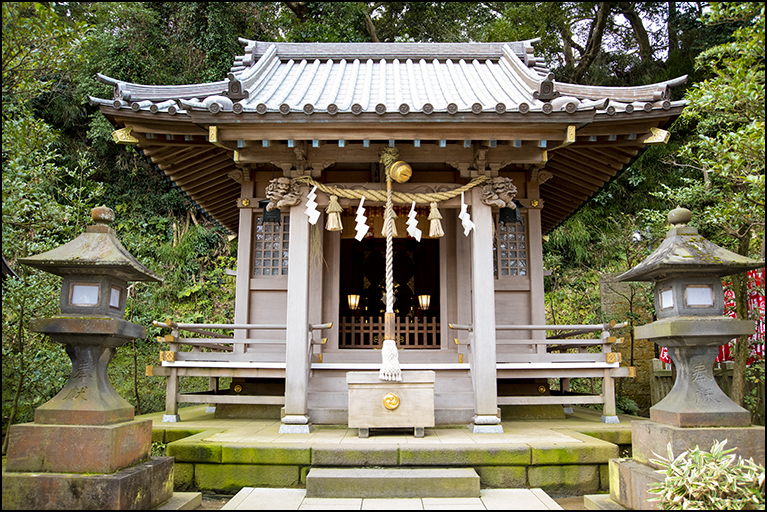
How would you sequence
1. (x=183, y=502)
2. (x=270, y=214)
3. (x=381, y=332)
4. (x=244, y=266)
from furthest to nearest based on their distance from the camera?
(x=381, y=332) < (x=244, y=266) < (x=270, y=214) < (x=183, y=502)

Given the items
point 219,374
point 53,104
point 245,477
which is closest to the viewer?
point 245,477

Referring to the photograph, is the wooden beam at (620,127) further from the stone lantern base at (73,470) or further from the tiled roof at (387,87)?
the stone lantern base at (73,470)

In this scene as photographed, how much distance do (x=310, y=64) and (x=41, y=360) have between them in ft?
21.2

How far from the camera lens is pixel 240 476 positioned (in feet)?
16.7


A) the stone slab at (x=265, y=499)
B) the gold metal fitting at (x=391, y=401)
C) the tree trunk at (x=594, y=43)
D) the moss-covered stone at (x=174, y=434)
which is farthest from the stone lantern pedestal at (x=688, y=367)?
the tree trunk at (x=594, y=43)

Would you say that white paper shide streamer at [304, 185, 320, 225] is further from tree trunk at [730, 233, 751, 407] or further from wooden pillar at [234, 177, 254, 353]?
tree trunk at [730, 233, 751, 407]

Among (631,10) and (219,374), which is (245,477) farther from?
(631,10)

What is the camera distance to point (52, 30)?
422 cm

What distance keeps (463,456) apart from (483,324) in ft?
5.75

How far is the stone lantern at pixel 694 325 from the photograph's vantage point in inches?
157

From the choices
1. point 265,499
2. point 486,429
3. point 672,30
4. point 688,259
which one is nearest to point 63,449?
point 265,499

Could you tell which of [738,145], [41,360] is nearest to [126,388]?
[41,360]

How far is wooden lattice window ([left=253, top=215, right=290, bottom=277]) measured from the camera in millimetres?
7977

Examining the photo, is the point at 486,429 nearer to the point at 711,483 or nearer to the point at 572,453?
the point at 572,453
